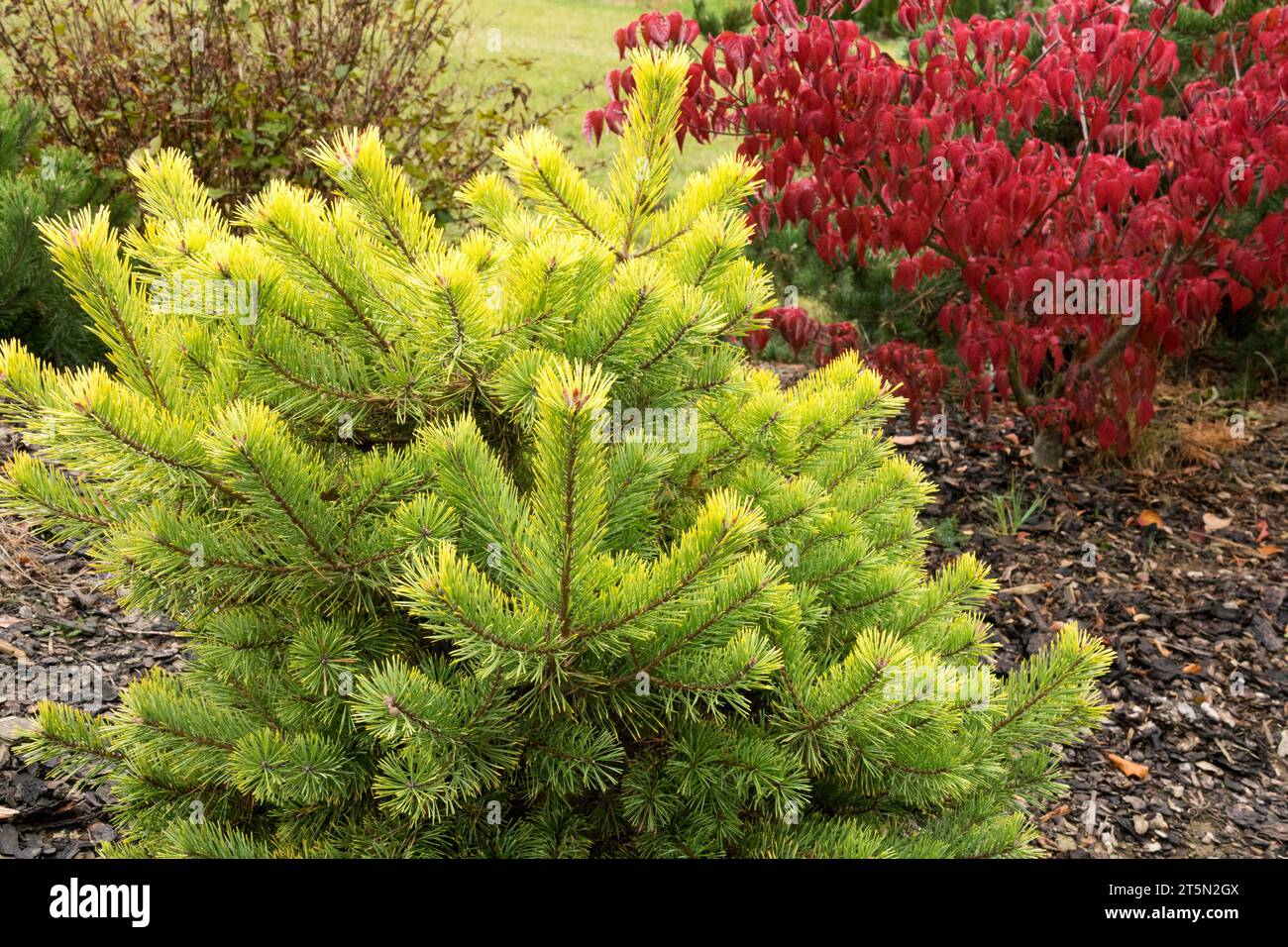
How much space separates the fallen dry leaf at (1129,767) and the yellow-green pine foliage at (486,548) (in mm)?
1702

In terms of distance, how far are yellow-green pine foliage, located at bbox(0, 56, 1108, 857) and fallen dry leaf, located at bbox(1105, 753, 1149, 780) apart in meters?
1.70

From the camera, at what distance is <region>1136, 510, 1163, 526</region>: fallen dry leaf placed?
4.68 m

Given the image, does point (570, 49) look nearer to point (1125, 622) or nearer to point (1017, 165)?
point (1017, 165)

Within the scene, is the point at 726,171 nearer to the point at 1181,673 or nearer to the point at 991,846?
the point at 991,846

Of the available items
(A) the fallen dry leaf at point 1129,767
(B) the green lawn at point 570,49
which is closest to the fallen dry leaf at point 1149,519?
(A) the fallen dry leaf at point 1129,767

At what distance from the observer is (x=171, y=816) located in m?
1.89

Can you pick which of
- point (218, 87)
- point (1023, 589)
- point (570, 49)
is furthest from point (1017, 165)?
point (570, 49)

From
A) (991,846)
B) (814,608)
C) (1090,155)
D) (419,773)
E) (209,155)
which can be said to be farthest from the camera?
(209,155)

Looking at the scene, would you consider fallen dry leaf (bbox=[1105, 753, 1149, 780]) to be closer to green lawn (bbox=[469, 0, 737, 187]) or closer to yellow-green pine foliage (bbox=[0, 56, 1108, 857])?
yellow-green pine foliage (bbox=[0, 56, 1108, 857])

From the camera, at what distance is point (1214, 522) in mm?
4723

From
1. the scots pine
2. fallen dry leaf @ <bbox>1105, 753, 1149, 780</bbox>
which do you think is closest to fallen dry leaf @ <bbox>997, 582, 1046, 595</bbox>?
fallen dry leaf @ <bbox>1105, 753, 1149, 780</bbox>

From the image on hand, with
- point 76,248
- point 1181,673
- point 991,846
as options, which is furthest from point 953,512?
point 76,248

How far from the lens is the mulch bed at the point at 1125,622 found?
10.3 ft
